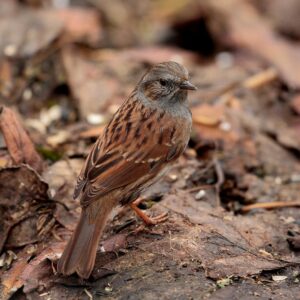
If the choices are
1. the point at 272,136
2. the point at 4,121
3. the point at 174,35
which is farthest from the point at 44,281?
the point at 174,35

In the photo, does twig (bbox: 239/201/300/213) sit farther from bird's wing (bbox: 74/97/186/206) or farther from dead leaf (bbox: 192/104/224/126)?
dead leaf (bbox: 192/104/224/126)

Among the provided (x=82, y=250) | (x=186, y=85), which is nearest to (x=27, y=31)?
(x=186, y=85)

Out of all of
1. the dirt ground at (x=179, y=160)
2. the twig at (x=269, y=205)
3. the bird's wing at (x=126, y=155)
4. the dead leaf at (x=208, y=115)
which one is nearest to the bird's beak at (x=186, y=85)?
the bird's wing at (x=126, y=155)

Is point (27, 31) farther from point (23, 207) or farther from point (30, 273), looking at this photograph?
point (30, 273)

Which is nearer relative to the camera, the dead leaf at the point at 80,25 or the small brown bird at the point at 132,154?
the small brown bird at the point at 132,154

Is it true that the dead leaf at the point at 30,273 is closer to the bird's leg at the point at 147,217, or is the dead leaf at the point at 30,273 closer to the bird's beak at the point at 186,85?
the bird's leg at the point at 147,217

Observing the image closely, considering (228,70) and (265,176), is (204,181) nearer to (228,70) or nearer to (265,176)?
(265,176)

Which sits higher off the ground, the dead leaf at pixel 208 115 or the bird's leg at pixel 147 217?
the bird's leg at pixel 147 217
